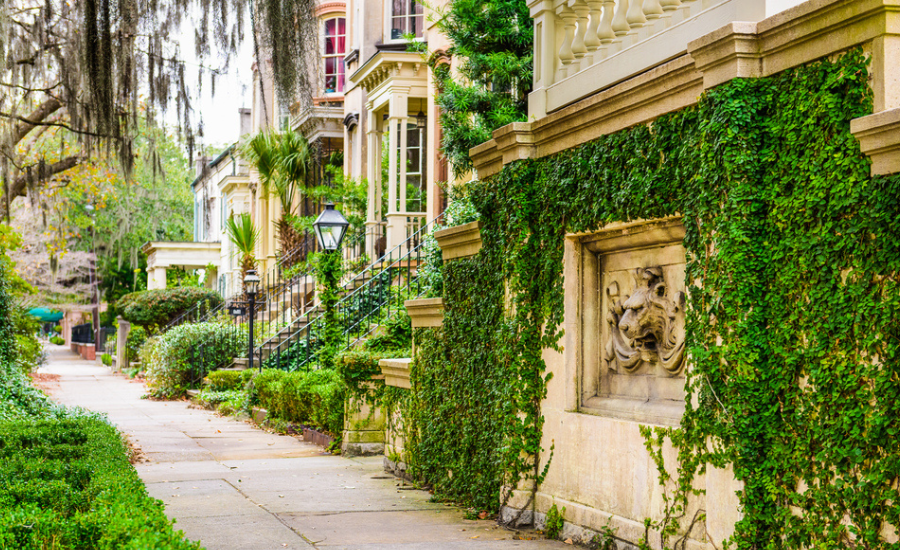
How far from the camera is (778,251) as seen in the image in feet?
15.8

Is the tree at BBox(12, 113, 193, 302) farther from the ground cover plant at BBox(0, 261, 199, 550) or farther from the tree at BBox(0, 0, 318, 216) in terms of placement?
the tree at BBox(0, 0, 318, 216)

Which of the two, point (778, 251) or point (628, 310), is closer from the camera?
point (778, 251)

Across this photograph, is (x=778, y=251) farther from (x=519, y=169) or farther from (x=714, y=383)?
(x=519, y=169)

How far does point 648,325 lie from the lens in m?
6.17

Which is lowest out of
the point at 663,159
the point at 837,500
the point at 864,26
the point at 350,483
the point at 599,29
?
the point at 350,483

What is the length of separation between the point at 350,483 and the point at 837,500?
5.89 m

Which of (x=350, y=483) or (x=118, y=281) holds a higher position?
(x=118, y=281)

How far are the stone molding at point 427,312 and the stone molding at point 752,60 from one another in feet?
7.96

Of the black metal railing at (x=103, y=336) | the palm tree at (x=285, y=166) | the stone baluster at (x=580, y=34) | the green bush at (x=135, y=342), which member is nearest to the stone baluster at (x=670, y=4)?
the stone baluster at (x=580, y=34)

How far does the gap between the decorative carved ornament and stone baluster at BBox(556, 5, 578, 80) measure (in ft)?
6.02

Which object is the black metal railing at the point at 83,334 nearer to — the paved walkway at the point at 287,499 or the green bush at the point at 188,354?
the green bush at the point at 188,354

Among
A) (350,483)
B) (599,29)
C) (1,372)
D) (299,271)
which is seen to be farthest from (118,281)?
(599,29)

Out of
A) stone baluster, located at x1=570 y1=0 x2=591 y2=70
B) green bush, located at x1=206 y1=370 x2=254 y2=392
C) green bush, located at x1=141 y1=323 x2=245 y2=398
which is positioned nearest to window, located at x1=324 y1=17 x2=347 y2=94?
green bush, located at x1=141 y1=323 x2=245 y2=398

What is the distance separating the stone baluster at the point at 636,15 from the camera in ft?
21.0
